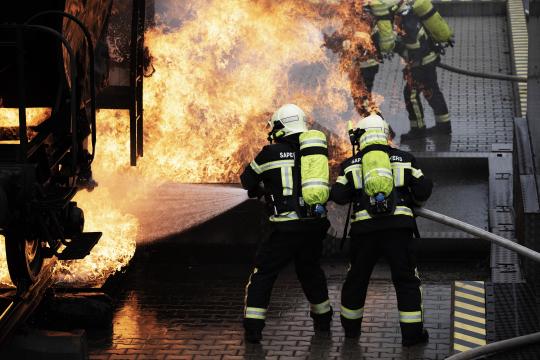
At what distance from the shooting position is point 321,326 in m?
8.20

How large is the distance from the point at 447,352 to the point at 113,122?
4223 mm

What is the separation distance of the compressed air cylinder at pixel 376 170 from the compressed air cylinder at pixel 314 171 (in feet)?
0.97

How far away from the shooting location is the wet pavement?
7743mm

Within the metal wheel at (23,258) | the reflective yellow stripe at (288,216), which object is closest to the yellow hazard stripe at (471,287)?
the reflective yellow stripe at (288,216)

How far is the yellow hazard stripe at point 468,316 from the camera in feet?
24.2

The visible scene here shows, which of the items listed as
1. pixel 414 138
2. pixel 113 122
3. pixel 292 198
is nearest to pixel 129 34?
pixel 113 122

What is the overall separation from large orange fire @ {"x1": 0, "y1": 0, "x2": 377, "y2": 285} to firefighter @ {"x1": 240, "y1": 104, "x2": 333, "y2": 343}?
6.30ft

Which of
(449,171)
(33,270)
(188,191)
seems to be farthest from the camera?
(449,171)

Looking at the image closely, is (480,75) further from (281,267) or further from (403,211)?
(281,267)

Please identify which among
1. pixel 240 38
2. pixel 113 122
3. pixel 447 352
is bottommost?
pixel 447 352

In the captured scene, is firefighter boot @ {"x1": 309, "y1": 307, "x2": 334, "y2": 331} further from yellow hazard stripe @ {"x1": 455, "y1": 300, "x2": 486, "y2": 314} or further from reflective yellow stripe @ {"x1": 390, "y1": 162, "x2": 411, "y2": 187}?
reflective yellow stripe @ {"x1": 390, "y1": 162, "x2": 411, "y2": 187}

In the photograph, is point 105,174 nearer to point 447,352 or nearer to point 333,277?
point 333,277

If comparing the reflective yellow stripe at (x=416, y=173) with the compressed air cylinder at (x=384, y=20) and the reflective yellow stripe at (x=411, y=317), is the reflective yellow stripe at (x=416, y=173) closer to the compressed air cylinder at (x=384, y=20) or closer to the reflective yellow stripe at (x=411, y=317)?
the reflective yellow stripe at (x=411, y=317)

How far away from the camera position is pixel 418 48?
1320cm
